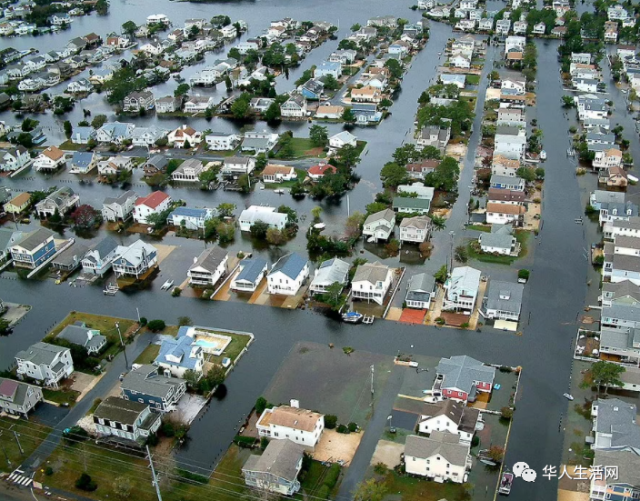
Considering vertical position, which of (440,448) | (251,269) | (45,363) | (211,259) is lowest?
(45,363)

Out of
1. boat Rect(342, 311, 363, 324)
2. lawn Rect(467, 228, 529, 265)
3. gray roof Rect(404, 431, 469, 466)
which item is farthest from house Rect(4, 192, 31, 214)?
gray roof Rect(404, 431, 469, 466)

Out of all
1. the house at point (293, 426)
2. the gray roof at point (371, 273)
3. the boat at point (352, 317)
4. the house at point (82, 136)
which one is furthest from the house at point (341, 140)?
the house at point (293, 426)

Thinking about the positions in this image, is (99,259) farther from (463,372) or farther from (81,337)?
(463,372)

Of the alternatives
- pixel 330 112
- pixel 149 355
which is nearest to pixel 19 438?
pixel 149 355

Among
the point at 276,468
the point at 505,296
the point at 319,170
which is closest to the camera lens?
the point at 276,468

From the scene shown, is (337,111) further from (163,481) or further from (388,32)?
(163,481)

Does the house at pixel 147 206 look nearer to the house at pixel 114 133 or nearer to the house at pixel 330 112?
the house at pixel 114 133

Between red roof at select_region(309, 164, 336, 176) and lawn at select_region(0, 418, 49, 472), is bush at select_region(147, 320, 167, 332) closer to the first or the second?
lawn at select_region(0, 418, 49, 472)

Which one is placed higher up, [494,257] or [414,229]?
[414,229]
